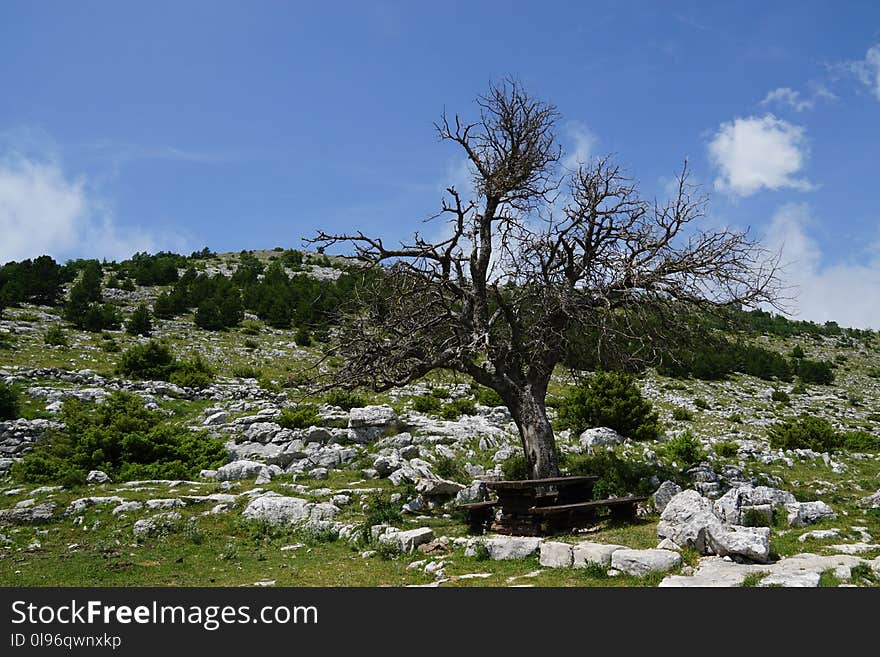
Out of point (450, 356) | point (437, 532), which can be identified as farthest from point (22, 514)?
point (450, 356)

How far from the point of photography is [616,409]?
19.8m

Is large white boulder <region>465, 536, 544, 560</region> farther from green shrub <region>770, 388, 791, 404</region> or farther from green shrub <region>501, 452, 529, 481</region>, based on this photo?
green shrub <region>770, 388, 791, 404</region>

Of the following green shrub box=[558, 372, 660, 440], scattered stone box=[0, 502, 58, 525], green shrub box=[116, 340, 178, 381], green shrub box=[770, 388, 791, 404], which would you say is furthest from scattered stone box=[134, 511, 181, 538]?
green shrub box=[770, 388, 791, 404]

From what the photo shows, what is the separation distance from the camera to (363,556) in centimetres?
973

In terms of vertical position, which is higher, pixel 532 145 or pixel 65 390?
pixel 532 145

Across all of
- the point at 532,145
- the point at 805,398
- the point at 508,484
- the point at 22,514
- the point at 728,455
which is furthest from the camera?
the point at 805,398

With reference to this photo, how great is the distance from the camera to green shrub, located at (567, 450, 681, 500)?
42.1ft

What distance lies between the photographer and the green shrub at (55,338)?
94.5 ft

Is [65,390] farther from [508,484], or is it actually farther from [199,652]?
[199,652]

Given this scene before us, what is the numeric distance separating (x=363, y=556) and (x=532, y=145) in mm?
9576

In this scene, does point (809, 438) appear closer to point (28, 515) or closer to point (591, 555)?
point (591, 555)

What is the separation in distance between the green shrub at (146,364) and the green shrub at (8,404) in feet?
21.8

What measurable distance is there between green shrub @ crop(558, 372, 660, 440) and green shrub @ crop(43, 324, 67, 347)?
24374 mm

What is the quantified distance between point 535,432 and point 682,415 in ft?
57.9
